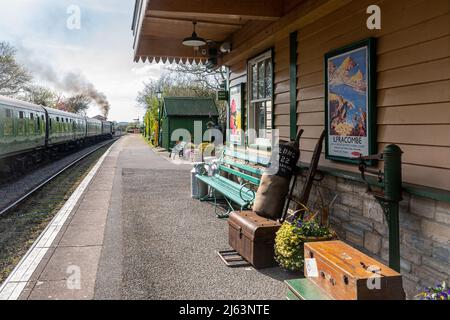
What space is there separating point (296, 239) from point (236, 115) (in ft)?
16.4

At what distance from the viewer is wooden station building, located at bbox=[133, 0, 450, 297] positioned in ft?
11.3

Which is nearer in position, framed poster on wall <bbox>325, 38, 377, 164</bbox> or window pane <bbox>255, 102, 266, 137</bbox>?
framed poster on wall <bbox>325, 38, 377, 164</bbox>

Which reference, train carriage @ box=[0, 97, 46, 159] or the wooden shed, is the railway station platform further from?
the wooden shed

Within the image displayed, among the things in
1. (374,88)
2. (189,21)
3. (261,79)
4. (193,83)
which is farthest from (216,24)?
(193,83)

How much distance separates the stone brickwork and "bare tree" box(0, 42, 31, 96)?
44.5 metres

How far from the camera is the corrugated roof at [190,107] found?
27.0 m

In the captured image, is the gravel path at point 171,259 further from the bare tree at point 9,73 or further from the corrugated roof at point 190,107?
the bare tree at point 9,73

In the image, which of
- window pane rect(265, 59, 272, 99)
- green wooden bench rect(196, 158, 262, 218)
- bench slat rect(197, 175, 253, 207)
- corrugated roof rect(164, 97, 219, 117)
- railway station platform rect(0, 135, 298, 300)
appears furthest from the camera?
corrugated roof rect(164, 97, 219, 117)

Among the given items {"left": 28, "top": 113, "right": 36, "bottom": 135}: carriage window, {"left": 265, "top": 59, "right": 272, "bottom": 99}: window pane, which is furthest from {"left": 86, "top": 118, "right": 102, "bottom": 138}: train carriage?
{"left": 265, "top": 59, "right": 272, "bottom": 99}: window pane

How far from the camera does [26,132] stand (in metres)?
16.5

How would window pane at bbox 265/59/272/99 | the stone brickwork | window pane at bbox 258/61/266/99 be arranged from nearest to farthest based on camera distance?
the stone brickwork, window pane at bbox 265/59/272/99, window pane at bbox 258/61/266/99

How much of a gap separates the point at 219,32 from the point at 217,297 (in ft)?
20.4

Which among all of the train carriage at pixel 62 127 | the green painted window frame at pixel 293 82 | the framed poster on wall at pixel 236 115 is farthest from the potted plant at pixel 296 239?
the train carriage at pixel 62 127

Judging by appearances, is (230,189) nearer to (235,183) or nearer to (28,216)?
(235,183)
